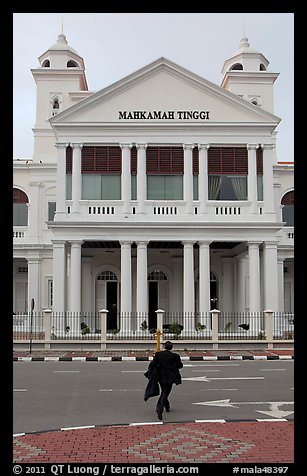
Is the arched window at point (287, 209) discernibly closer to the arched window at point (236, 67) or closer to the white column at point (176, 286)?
the white column at point (176, 286)

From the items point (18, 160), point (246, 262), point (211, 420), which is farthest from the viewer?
point (18, 160)

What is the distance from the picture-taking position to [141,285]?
26.9 m

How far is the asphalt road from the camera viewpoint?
10.7 m

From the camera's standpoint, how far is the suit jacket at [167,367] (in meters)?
10.7

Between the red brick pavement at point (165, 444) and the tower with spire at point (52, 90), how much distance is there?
29.3 metres

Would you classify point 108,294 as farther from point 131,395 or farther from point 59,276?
point 131,395

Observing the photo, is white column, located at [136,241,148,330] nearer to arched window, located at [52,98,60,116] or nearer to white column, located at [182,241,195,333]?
white column, located at [182,241,195,333]

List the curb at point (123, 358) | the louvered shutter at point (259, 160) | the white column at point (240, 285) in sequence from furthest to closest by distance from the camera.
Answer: the white column at point (240, 285), the louvered shutter at point (259, 160), the curb at point (123, 358)

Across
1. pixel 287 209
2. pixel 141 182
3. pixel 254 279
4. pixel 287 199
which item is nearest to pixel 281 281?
pixel 287 209

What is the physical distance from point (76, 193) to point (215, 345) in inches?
357

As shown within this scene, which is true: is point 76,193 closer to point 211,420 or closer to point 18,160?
point 18,160

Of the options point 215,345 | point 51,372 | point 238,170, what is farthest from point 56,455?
point 238,170

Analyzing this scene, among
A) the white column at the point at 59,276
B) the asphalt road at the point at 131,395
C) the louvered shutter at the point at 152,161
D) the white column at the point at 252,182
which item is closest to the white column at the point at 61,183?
the white column at the point at 59,276

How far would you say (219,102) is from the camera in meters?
28.1
